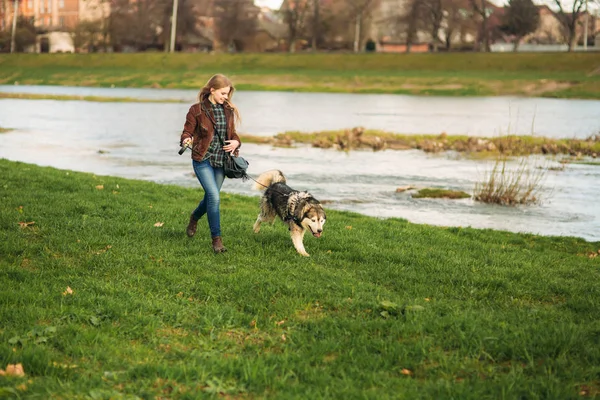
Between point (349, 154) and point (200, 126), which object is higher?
point (200, 126)

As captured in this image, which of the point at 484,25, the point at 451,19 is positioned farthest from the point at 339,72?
the point at 451,19

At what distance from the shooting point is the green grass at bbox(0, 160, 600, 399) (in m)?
5.52

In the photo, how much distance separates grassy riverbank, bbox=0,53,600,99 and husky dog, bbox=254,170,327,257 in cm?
5514

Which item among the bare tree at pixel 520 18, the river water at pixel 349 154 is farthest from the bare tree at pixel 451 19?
the river water at pixel 349 154

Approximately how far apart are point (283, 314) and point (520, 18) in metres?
103

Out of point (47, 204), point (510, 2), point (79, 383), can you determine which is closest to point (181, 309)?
point (79, 383)

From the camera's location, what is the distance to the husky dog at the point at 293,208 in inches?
350

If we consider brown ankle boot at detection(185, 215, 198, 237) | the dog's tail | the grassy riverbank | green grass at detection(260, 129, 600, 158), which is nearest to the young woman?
brown ankle boot at detection(185, 215, 198, 237)

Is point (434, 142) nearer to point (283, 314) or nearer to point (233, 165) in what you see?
point (233, 165)

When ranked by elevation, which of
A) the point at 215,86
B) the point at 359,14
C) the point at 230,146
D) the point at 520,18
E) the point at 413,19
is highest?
the point at 520,18

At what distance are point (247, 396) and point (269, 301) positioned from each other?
2.06 meters

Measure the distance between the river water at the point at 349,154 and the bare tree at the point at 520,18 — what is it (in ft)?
173

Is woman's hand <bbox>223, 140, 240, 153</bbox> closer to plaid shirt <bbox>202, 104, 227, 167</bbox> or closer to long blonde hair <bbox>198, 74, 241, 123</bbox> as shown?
plaid shirt <bbox>202, 104, 227, 167</bbox>

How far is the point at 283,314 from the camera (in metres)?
7.04
